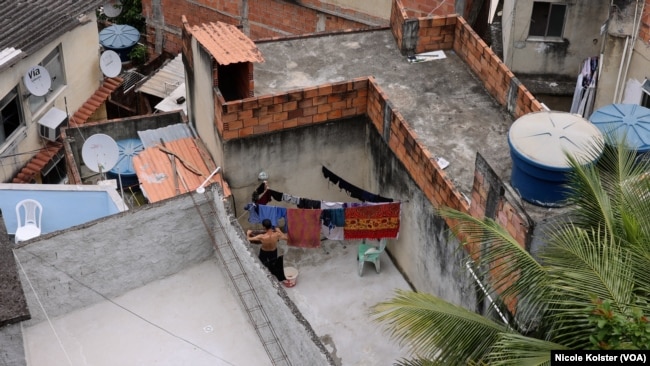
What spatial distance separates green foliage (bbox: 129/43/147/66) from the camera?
28.1 meters

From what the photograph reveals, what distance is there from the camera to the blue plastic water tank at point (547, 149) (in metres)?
10.5

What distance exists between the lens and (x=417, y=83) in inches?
664

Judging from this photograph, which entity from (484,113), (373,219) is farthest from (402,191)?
(484,113)

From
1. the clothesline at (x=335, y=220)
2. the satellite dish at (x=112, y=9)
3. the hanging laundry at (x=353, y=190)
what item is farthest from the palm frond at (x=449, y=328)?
the satellite dish at (x=112, y=9)

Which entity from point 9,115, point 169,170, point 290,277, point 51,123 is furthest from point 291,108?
point 9,115

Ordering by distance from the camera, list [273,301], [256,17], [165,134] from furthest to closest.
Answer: [256,17]
[165,134]
[273,301]

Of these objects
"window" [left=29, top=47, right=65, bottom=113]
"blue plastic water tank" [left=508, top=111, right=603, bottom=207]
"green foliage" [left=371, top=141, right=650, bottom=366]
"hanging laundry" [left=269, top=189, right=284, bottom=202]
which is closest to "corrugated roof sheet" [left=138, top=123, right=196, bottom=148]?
"hanging laundry" [left=269, top=189, right=284, bottom=202]

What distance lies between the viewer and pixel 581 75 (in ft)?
64.3

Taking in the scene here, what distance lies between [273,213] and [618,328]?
9258 mm

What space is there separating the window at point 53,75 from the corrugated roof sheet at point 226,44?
20.9 feet

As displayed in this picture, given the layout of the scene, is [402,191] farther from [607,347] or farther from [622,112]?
[607,347]

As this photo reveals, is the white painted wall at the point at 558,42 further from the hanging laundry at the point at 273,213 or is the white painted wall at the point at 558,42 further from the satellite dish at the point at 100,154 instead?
the satellite dish at the point at 100,154

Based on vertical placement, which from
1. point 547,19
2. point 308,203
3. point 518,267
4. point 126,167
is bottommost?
point 126,167

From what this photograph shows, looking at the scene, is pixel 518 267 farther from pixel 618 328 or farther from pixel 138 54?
pixel 138 54
